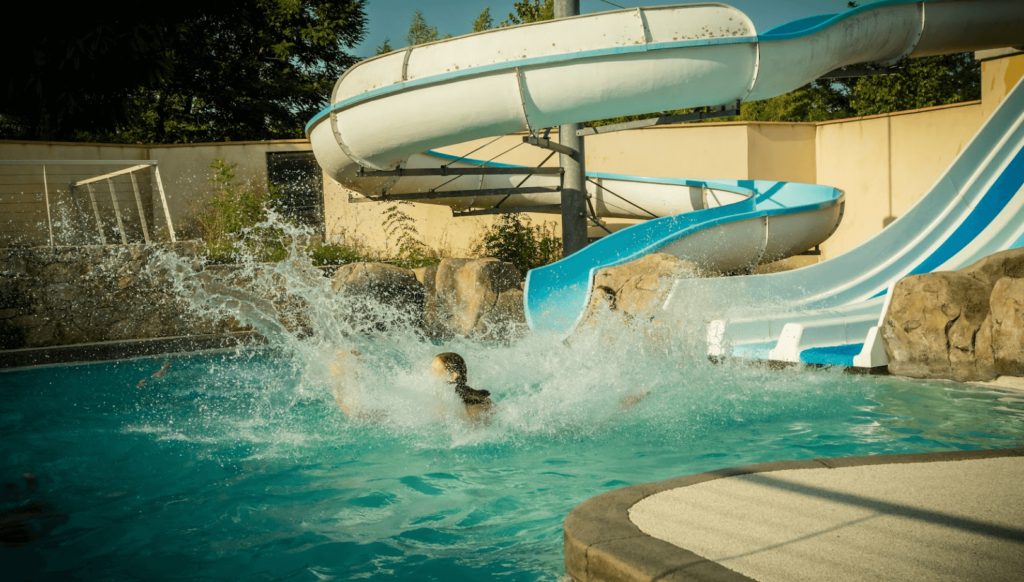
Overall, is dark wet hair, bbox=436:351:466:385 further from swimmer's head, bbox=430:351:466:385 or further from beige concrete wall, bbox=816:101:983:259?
beige concrete wall, bbox=816:101:983:259

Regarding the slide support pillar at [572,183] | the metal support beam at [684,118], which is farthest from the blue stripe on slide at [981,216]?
the slide support pillar at [572,183]

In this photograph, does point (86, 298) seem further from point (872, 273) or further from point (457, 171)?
point (872, 273)

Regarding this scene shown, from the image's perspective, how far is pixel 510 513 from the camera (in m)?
3.66

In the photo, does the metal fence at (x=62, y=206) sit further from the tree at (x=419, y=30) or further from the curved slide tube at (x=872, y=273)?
the tree at (x=419, y=30)

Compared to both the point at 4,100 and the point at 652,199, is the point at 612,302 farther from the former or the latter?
the point at 4,100

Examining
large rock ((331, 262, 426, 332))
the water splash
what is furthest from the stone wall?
the water splash

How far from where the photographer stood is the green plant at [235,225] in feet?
34.9

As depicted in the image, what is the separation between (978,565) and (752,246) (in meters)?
6.98

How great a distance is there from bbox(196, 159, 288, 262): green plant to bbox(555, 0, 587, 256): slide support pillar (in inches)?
153

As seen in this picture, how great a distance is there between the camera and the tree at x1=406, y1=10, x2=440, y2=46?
150ft

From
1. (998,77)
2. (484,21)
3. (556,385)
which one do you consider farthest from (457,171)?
(484,21)

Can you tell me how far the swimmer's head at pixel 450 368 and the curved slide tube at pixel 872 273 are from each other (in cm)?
282

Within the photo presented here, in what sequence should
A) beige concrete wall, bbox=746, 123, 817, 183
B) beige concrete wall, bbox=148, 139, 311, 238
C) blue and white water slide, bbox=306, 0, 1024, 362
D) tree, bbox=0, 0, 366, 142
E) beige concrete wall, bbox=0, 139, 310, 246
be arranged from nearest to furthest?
blue and white water slide, bbox=306, 0, 1024, 362 → beige concrete wall, bbox=0, 139, 310, 246 → beige concrete wall, bbox=746, 123, 817, 183 → beige concrete wall, bbox=148, 139, 311, 238 → tree, bbox=0, 0, 366, 142

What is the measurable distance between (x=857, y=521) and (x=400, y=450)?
2872mm
